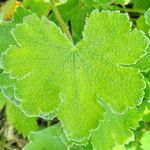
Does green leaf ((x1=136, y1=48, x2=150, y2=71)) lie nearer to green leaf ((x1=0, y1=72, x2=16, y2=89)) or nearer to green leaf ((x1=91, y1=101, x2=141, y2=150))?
green leaf ((x1=91, y1=101, x2=141, y2=150))

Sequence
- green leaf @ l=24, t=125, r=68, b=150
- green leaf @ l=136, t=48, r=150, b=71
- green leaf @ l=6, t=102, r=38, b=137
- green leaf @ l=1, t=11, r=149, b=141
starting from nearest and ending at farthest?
green leaf @ l=1, t=11, r=149, b=141 → green leaf @ l=136, t=48, r=150, b=71 → green leaf @ l=24, t=125, r=68, b=150 → green leaf @ l=6, t=102, r=38, b=137

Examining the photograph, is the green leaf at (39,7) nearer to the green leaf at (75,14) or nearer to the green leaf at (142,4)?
the green leaf at (75,14)

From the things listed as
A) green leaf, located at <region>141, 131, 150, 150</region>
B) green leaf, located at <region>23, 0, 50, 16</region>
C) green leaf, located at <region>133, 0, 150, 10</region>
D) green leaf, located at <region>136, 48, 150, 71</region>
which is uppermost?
green leaf, located at <region>23, 0, 50, 16</region>

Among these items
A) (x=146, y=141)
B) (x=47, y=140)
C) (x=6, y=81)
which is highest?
(x=6, y=81)

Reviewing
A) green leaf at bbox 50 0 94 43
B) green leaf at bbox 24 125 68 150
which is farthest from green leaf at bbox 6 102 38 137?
green leaf at bbox 50 0 94 43

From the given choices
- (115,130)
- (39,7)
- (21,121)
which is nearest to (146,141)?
(115,130)

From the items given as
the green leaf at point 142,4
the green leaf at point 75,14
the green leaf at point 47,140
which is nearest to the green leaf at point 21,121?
the green leaf at point 47,140

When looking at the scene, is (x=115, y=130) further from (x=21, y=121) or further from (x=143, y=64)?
(x=21, y=121)
